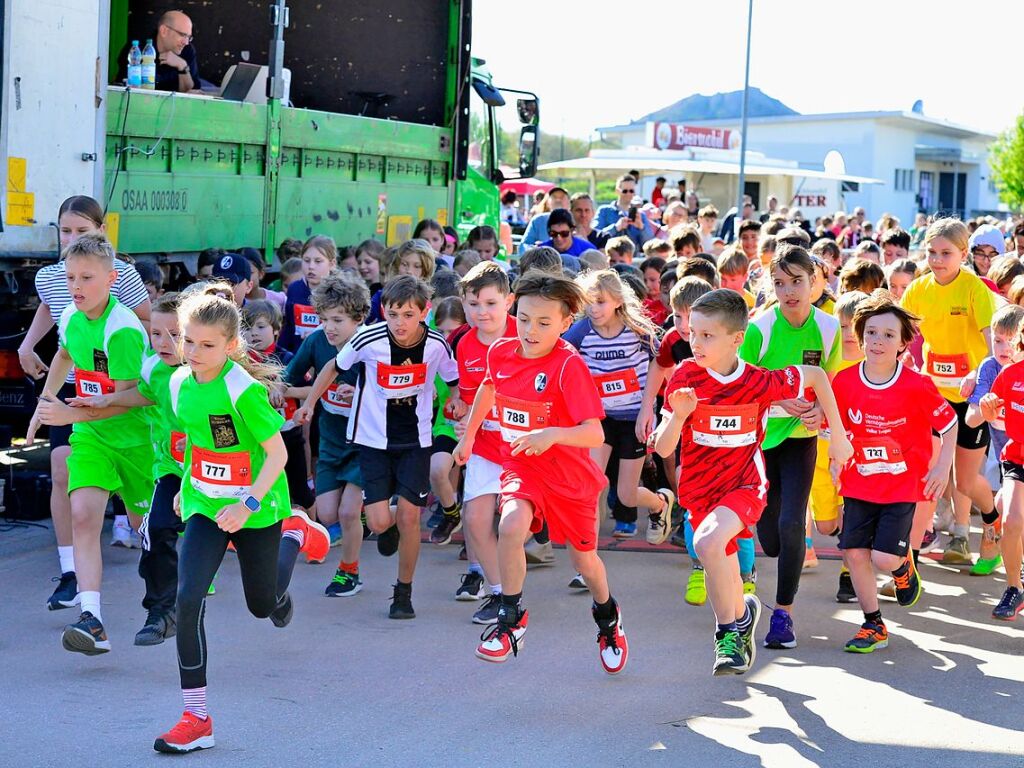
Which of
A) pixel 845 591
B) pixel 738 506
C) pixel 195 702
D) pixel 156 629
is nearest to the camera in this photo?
pixel 195 702

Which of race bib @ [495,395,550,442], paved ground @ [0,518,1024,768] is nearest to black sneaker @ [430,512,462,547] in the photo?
paved ground @ [0,518,1024,768]

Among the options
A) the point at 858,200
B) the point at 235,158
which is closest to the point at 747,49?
the point at 235,158

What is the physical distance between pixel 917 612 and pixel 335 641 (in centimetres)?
308

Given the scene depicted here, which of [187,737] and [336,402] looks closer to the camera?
[187,737]

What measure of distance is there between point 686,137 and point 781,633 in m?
49.4

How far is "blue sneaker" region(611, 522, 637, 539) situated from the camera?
28.4 ft

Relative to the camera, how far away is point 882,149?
6297 cm

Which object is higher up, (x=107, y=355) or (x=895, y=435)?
(x=107, y=355)

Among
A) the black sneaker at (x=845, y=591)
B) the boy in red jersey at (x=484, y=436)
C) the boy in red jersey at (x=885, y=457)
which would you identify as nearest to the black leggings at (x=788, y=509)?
the boy in red jersey at (x=885, y=457)

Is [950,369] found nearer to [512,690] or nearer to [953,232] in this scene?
[953,232]

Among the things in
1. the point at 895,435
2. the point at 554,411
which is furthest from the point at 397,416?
the point at 895,435

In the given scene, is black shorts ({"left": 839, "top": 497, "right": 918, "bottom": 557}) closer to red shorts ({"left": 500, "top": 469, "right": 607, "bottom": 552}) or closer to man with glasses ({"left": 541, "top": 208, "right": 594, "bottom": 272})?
red shorts ({"left": 500, "top": 469, "right": 607, "bottom": 552})

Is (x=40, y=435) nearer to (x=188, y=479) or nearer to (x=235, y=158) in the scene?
(x=235, y=158)

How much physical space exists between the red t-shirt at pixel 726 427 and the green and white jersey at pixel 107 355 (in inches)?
97.2
